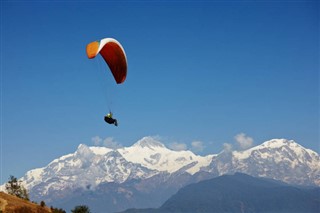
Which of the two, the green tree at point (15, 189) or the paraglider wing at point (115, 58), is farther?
the green tree at point (15, 189)

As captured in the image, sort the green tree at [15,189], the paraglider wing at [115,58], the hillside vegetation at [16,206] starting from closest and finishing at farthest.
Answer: the paraglider wing at [115,58], the hillside vegetation at [16,206], the green tree at [15,189]

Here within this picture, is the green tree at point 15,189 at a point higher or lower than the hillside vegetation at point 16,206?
higher

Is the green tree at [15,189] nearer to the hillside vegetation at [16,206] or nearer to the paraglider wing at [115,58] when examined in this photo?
the hillside vegetation at [16,206]

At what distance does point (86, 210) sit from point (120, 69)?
138 ft

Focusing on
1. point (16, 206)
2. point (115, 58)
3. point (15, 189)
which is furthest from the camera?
point (15, 189)

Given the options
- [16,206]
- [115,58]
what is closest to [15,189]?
[16,206]

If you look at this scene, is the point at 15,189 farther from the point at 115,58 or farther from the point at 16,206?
the point at 115,58

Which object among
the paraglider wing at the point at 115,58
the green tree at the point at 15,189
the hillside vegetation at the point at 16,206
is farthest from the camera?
the green tree at the point at 15,189

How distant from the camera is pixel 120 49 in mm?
60250

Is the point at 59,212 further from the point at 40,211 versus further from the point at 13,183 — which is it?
the point at 13,183

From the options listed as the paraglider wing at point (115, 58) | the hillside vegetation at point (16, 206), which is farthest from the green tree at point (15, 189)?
the paraglider wing at point (115, 58)

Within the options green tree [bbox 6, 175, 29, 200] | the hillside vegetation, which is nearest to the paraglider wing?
the hillside vegetation

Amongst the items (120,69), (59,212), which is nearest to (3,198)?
(59,212)

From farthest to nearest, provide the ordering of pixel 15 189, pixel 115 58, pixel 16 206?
pixel 15 189 → pixel 16 206 → pixel 115 58
